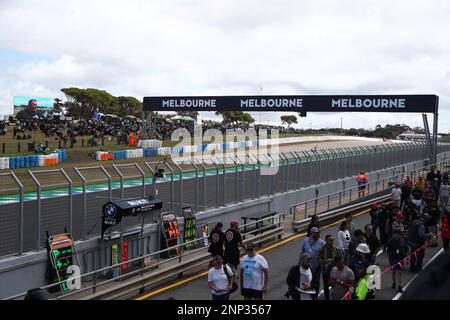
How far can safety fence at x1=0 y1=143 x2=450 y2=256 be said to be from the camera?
42.4 ft

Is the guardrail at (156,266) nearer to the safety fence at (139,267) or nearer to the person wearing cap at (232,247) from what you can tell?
the safety fence at (139,267)

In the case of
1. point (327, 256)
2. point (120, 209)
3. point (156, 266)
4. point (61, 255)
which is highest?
point (120, 209)

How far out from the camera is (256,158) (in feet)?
74.4

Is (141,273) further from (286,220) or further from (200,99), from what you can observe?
(200,99)

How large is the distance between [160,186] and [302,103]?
14.5 meters

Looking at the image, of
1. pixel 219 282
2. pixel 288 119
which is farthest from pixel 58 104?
pixel 219 282

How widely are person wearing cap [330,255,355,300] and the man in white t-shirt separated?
127 centimetres

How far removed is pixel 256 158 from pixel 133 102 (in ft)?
359

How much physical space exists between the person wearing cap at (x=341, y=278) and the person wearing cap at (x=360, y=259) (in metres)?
1.15

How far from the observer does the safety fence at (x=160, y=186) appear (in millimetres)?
12922

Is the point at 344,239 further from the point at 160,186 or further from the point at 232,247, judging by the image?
the point at 160,186

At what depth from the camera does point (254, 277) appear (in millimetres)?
9023
